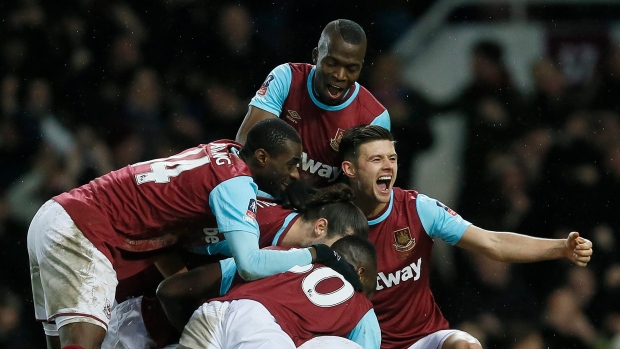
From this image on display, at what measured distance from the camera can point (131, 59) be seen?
800 centimetres

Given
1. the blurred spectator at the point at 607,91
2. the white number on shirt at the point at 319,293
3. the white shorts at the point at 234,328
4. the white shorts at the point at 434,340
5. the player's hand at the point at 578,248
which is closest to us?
the white shorts at the point at 234,328

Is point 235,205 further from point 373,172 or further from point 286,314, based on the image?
point 373,172

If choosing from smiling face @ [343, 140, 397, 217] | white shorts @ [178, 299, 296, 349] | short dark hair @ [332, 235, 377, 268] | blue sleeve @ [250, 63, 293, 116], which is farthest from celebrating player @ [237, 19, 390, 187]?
white shorts @ [178, 299, 296, 349]

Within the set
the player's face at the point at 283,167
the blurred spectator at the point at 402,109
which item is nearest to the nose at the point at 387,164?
the player's face at the point at 283,167

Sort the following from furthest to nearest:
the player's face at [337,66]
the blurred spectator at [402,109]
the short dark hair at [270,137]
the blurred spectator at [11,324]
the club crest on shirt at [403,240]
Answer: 1. the blurred spectator at [402,109]
2. the blurred spectator at [11,324]
3. the club crest on shirt at [403,240]
4. the player's face at [337,66]
5. the short dark hair at [270,137]

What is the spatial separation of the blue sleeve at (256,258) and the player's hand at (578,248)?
1.37 metres

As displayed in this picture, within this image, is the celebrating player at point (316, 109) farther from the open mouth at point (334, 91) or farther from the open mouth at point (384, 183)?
the open mouth at point (384, 183)

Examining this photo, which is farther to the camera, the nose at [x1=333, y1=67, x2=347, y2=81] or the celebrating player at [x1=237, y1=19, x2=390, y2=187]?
the celebrating player at [x1=237, y1=19, x2=390, y2=187]

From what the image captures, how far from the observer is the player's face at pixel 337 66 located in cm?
513

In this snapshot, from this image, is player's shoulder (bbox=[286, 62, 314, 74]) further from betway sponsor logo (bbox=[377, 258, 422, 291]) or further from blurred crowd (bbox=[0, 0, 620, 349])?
blurred crowd (bbox=[0, 0, 620, 349])

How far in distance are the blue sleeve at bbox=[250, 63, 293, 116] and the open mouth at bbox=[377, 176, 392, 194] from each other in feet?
2.17

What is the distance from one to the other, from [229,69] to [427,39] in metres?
1.78

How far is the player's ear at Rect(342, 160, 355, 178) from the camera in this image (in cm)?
525

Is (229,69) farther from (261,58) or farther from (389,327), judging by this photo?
(389,327)
